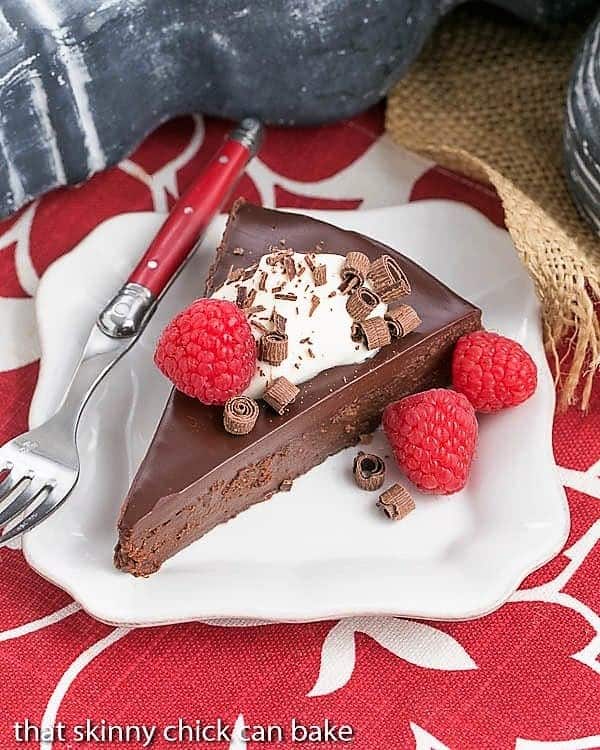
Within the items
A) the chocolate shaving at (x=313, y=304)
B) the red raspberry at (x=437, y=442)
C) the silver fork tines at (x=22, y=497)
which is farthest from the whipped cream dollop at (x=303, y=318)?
the silver fork tines at (x=22, y=497)

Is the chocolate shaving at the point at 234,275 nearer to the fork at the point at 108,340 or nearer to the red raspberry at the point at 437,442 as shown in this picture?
the fork at the point at 108,340

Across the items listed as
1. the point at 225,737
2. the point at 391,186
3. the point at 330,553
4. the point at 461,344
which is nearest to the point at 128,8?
the point at 391,186

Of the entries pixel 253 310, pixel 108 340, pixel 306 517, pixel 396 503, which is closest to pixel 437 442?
pixel 396 503

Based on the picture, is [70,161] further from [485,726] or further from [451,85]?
[485,726]

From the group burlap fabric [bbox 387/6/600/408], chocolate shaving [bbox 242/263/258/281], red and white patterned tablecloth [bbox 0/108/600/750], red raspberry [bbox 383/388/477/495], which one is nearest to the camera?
red and white patterned tablecloth [bbox 0/108/600/750]

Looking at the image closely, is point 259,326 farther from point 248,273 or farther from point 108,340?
point 108,340

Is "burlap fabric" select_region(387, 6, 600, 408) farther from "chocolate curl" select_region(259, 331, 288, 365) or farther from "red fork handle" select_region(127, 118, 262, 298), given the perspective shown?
"chocolate curl" select_region(259, 331, 288, 365)

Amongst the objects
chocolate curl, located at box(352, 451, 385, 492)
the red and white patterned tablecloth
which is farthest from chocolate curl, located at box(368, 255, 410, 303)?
the red and white patterned tablecloth
